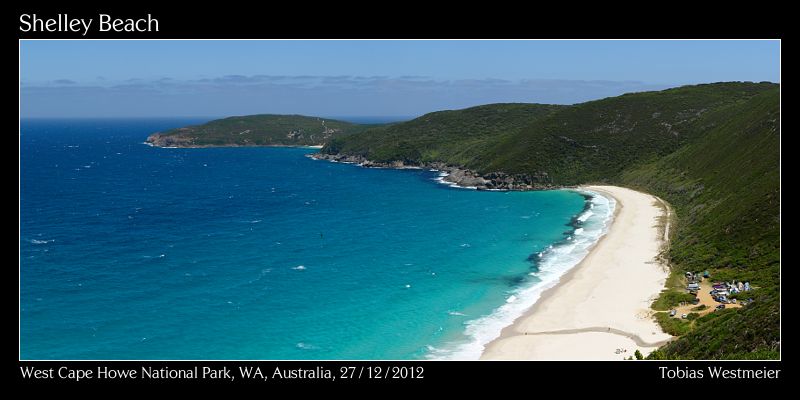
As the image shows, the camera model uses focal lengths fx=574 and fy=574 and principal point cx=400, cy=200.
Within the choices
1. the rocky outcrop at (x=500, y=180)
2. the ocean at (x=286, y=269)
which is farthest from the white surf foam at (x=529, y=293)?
the rocky outcrop at (x=500, y=180)

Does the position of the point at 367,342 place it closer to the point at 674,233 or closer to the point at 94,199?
the point at 674,233

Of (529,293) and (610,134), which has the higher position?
(610,134)

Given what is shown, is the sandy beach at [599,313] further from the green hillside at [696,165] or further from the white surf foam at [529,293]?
the green hillside at [696,165]

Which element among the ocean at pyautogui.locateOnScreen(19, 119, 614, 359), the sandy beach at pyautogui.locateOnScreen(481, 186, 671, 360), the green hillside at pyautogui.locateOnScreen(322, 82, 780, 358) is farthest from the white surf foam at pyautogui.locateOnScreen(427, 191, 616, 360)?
the green hillside at pyautogui.locateOnScreen(322, 82, 780, 358)

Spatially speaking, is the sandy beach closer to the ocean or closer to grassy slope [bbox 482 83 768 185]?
the ocean

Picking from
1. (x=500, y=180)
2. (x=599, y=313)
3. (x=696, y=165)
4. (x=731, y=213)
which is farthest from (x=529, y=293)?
(x=500, y=180)

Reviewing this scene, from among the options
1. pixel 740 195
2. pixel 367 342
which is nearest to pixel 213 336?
pixel 367 342

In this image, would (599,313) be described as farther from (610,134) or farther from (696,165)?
(610,134)
